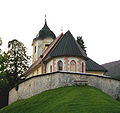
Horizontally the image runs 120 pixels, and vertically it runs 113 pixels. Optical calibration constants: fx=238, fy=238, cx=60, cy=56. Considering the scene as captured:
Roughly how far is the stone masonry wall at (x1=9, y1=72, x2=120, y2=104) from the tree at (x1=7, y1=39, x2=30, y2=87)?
12.5 m

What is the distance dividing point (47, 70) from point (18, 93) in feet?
19.9

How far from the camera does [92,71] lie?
3856 cm

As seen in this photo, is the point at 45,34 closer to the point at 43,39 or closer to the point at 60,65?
the point at 43,39

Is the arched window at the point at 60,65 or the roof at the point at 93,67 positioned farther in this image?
the roof at the point at 93,67

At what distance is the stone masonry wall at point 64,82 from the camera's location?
24.2 m

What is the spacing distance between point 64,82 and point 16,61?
737 inches

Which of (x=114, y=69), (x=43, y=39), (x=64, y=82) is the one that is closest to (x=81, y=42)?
(x=43, y=39)

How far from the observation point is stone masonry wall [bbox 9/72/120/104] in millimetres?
24234

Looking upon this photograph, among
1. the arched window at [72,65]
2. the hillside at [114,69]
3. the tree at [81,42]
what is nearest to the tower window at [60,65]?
the arched window at [72,65]

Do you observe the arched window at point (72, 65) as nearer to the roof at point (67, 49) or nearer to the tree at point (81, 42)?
the roof at point (67, 49)

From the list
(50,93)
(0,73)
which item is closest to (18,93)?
(0,73)

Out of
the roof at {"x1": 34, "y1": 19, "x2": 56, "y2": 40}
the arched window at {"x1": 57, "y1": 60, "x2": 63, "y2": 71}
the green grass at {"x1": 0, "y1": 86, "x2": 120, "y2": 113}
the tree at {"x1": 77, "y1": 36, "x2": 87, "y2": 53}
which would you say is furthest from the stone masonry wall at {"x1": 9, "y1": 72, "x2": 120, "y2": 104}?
the roof at {"x1": 34, "y1": 19, "x2": 56, "y2": 40}

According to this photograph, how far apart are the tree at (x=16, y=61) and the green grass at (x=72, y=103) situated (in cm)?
1745

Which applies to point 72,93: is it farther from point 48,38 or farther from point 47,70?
point 48,38
